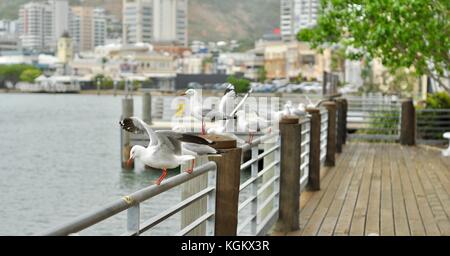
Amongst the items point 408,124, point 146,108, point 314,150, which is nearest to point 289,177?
point 314,150

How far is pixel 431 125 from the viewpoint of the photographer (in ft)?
61.3

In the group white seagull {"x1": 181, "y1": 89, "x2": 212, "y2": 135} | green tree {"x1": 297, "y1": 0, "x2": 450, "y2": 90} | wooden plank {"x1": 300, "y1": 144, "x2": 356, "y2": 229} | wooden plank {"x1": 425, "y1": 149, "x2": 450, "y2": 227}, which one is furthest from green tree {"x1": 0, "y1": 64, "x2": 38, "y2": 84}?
white seagull {"x1": 181, "y1": 89, "x2": 212, "y2": 135}

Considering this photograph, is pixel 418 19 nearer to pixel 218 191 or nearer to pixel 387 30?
pixel 387 30

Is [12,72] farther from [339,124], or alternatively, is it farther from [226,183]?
[226,183]

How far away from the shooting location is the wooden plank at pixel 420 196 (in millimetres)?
7660

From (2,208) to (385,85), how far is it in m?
36.5

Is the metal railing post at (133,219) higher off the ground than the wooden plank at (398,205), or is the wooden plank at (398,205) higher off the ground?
the metal railing post at (133,219)

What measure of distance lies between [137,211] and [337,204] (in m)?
5.65

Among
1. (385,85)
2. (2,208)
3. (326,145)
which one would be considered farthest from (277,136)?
(385,85)

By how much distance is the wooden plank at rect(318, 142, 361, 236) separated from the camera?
7571 mm

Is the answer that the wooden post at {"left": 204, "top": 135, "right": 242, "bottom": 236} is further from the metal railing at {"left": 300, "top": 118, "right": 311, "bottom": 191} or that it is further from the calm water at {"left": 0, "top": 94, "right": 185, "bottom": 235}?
the metal railing at {"left": 300, "top": 118, "right": 311, "bottom": 191}

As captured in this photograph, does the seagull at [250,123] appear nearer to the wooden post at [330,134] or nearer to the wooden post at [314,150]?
the wooden post at [314,150]

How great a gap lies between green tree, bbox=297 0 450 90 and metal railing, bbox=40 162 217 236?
874 centimetres

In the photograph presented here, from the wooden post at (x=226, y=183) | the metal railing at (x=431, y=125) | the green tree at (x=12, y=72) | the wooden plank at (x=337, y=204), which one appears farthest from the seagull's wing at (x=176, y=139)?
the green tree at (x=12, y=72)
